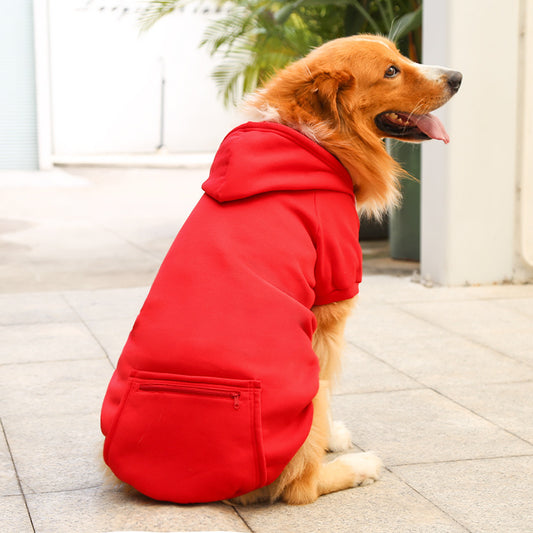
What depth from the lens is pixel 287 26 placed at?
9.22 meters

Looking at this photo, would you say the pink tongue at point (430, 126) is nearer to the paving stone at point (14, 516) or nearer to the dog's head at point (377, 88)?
the dog's head at point (377, 88)

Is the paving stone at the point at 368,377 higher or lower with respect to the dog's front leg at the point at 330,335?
lower

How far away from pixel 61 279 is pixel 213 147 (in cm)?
1885

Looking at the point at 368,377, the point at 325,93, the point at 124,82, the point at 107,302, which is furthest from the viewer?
the point at 124,82

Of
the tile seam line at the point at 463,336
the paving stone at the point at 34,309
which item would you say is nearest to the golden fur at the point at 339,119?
the tile seam line at the point at 463,336

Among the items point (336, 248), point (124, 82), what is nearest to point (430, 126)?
point (336, 248)

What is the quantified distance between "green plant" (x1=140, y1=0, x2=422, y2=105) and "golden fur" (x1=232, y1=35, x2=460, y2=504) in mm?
5218

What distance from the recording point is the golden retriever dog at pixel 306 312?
8.89 ft

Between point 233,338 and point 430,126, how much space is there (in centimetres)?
125

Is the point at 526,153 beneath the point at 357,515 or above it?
above

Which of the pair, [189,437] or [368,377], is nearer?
[189,437]

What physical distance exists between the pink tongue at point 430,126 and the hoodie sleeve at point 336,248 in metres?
0.48

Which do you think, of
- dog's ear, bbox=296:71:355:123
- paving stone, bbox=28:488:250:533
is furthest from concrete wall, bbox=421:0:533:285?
paving stone, bbox=28:488:250:533

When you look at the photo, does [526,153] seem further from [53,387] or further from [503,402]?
[53,387]
